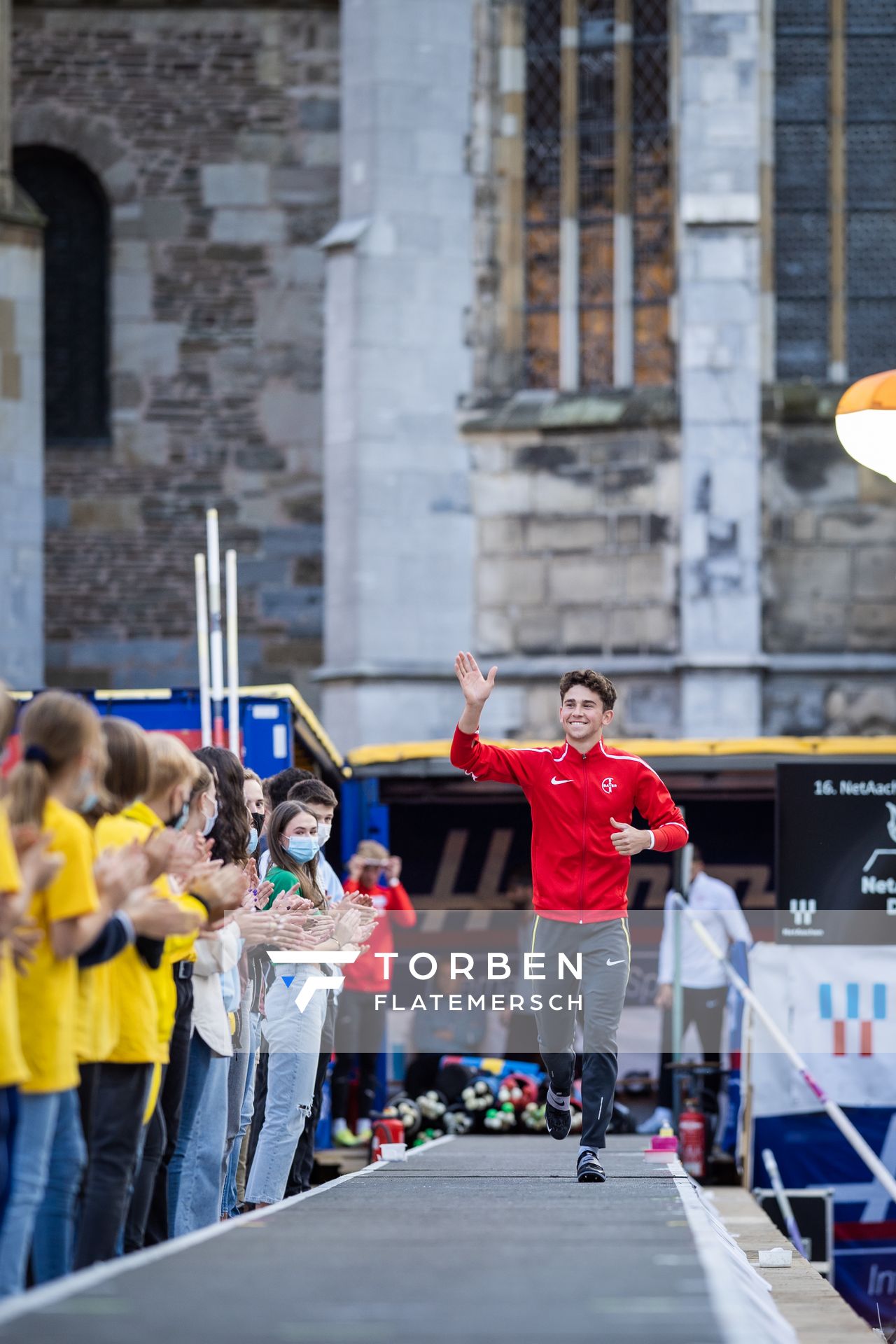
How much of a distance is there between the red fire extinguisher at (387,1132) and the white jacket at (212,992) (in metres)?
5.32

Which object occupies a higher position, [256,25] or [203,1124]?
[256,25]

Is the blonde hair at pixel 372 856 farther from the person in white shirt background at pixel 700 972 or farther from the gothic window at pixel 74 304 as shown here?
the gothic window at pixel 74 304

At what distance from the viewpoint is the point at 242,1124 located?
27.0 ft

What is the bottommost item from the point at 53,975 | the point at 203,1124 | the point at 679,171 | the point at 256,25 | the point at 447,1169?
the point at 447,1169

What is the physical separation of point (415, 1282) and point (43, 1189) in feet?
3.62

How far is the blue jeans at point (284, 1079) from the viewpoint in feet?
26.1

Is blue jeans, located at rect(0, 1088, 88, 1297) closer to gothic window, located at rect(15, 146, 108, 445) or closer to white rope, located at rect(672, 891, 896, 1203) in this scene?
white rope, located at rect(672, 891, 896, 1203)

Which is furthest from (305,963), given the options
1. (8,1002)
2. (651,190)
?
(651,190)

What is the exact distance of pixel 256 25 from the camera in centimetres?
2111

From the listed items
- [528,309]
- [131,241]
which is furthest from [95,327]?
[528,309]

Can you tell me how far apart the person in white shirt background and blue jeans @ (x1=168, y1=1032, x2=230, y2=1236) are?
7.19m

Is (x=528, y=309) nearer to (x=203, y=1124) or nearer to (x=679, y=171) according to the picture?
(x=679, y=171)

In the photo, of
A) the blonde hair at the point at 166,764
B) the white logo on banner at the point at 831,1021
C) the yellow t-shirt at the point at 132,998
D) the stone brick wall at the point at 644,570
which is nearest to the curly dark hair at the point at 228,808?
the blonde hair at the point at 166,764

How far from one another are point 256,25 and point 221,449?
163 inches
